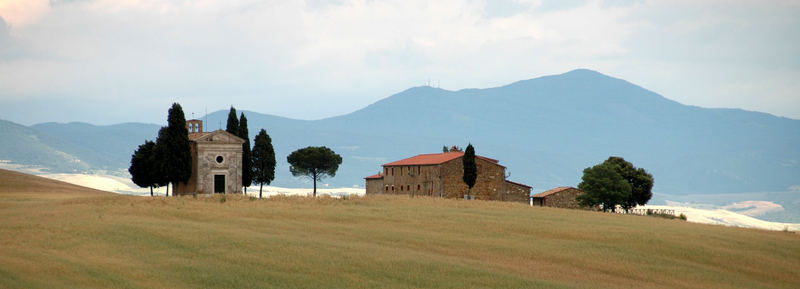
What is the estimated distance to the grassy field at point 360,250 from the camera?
111 ft

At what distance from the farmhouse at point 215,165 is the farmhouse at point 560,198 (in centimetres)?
4006

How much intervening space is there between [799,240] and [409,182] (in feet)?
203

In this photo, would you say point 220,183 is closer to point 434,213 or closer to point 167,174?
point 167,174

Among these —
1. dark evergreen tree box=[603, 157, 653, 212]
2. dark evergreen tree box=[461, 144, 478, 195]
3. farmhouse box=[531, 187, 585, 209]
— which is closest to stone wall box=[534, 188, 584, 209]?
farmhouse box=[531, 187, 585, 209]

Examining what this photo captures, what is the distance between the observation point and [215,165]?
284 feet

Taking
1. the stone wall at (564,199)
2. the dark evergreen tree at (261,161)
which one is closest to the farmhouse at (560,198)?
the stone wall at (564,199)

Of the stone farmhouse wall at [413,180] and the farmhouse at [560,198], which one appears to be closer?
the stone farmhouse wall at [413,180]

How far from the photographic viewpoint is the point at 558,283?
35156mm

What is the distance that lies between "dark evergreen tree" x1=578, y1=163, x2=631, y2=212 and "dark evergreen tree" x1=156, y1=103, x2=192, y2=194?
157 ft

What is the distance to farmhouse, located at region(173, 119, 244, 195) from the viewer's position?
85.6 meters

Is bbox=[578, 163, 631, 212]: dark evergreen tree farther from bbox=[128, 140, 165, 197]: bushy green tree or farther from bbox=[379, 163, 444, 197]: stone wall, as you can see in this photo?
bbox=[128, 140, 165, 197]: bushy green tree

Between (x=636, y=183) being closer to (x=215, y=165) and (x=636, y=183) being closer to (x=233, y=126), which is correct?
(x=233, y=126)

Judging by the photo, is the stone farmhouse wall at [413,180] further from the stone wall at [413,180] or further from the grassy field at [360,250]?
the grassy field at [360,250]

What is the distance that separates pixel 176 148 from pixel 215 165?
4.67 meters
